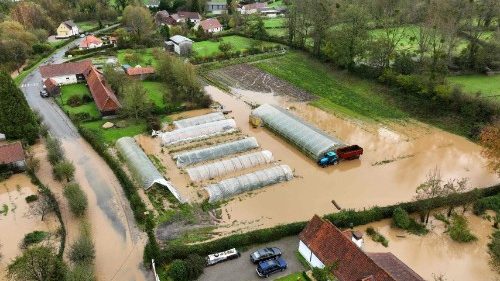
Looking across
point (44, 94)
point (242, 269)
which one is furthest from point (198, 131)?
point (44, 94)

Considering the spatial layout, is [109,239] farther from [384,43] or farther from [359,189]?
[384,43]

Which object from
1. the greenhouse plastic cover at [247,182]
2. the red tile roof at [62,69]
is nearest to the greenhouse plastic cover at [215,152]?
the greenhouse plastic cover at [247,182]

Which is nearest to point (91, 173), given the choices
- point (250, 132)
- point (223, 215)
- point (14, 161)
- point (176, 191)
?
point (14, 161)

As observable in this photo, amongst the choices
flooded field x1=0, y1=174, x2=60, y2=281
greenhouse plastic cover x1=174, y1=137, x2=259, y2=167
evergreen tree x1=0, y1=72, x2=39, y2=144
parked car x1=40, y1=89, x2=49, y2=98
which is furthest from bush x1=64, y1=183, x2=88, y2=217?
parked car x1=40, y1=89, x2=49, y2=98

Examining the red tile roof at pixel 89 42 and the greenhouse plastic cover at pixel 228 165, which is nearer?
the greenhouse plastic cover at pixel 228 165

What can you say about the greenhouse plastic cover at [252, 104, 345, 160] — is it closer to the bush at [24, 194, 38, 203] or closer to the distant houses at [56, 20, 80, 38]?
the bush at [24, 194, 38, 203]

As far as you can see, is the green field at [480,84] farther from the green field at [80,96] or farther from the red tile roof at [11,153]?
the red tile roof at [11,153]
